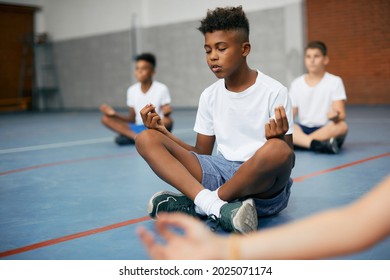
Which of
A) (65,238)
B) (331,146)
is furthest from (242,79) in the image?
(331,146)

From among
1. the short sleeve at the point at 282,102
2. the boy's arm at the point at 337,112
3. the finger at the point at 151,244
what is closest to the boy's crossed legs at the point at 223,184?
the short sleeve at the point at 282,102

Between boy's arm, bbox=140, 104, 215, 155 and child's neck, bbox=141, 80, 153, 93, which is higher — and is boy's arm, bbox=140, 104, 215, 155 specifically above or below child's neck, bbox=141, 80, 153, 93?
below

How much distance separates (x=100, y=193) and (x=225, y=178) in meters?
0.70

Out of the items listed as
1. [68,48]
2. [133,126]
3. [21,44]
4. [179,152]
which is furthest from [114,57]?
[179,152]

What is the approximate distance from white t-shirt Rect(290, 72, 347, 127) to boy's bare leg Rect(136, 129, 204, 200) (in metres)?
1.94

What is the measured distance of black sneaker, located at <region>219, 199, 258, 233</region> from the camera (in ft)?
4.46

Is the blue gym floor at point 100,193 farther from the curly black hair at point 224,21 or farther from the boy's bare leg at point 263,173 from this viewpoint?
the curly black hair at point 224,21

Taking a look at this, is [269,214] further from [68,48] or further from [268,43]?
[68,48]

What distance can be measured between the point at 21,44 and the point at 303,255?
38.1ft

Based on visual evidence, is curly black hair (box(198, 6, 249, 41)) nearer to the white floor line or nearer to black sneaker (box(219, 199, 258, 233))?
black sneaker (box(219, 199, 258, 233))

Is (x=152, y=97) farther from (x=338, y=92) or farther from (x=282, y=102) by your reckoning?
(x=282, y=102)

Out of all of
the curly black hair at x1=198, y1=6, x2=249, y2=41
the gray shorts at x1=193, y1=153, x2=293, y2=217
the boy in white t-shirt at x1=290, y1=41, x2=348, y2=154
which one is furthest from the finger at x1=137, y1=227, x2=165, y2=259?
the boy in white t-shirt at x1=290, y1=41, x2=348, y2=154

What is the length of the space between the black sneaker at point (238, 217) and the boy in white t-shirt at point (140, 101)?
2456 mm

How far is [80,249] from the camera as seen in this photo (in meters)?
1.33
